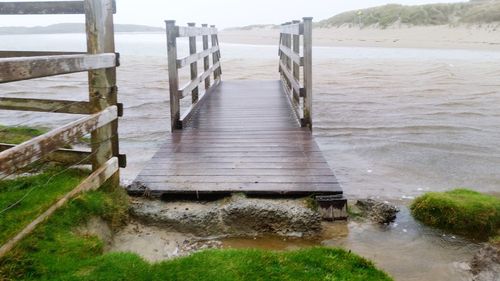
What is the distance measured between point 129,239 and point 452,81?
1333cm

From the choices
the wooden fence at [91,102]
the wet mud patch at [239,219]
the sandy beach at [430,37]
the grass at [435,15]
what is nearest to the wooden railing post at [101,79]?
the wooden fence at [91,102]

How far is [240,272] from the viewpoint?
318cm

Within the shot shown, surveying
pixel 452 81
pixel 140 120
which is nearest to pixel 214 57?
pixel 140 120

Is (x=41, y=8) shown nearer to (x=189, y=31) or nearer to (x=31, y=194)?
(x=31, y=194)

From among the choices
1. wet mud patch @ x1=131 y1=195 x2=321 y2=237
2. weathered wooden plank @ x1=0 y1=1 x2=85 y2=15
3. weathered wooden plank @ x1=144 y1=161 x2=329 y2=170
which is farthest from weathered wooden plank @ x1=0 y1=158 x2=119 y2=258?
weathered wooden plank @ x1=0 y1=1 x2=85 y2=15

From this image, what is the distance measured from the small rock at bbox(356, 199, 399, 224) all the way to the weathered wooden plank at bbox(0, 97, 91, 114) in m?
2.70

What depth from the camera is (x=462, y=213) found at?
14.8 feet

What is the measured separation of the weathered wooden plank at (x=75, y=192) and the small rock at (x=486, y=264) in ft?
9.92

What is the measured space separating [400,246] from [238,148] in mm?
2425

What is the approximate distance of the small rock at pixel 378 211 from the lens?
15.2 feet

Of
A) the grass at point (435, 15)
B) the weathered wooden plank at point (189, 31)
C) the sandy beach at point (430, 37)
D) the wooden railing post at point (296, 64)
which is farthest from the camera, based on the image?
the grass at point (435, 15)

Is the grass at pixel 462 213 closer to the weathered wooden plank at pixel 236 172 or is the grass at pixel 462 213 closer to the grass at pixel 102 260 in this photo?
the weathered wooden plank at pixel 236 172

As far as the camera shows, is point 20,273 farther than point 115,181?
No

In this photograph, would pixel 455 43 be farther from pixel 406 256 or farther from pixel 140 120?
pixel 406 256
